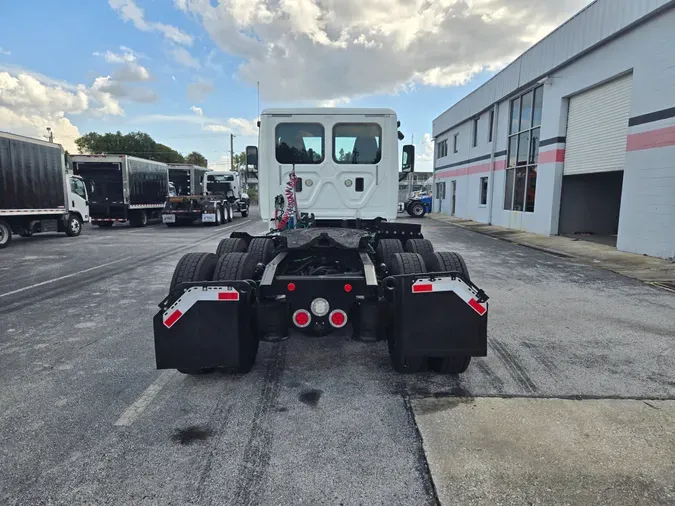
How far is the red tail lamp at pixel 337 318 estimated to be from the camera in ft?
12.4

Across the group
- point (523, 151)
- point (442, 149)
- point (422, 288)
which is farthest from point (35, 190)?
point (442, 149)

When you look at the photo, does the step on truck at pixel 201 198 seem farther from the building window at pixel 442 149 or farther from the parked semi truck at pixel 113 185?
the building window at pixel 442 149

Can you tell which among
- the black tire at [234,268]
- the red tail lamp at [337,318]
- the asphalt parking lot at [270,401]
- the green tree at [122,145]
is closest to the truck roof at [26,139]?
the asphalt parking lot at [270,401]

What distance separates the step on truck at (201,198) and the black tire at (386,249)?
699 inches

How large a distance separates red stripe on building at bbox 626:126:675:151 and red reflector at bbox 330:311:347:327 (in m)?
11.4

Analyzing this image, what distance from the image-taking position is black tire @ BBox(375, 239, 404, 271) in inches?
202

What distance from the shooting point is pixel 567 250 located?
12.9m

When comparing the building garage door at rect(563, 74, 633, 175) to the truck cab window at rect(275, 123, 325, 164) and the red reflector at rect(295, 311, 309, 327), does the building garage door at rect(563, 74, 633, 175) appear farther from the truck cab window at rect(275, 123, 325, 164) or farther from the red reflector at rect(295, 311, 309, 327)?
the red reflector at rect(295, 311, 309, 327)

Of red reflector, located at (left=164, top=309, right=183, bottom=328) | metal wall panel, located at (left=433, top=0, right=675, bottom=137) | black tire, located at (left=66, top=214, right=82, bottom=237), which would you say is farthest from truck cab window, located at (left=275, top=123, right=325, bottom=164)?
black tire, located at (left=66, top=214, right=82, bottom=237)

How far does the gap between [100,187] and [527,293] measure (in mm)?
19720

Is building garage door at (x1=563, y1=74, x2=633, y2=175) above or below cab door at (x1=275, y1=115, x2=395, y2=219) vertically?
above

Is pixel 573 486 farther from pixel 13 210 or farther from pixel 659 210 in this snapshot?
pixel 13 210

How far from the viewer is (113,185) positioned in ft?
66.8

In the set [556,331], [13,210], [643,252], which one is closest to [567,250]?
[643,252]
